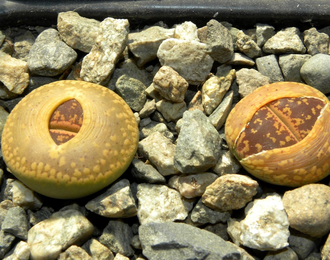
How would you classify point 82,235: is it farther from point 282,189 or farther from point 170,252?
point 282,189

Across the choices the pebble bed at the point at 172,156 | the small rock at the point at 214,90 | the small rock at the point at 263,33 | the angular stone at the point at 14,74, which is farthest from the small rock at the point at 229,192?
the angular stone at the point at 14,74

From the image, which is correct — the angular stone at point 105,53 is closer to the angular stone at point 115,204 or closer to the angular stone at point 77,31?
the angular stone at point 77,31

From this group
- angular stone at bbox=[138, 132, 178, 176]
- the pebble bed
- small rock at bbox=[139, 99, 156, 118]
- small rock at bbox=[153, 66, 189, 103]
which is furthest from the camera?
small rock at bbox=[139, 99, 156, 118]

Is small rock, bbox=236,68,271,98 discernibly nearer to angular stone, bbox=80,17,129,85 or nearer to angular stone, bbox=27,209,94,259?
angular stone, bbox=80,17,129,85

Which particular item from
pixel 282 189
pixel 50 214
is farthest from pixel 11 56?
pixel 282 189

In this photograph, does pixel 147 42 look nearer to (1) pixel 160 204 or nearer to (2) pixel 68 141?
(2) pixel 68 141

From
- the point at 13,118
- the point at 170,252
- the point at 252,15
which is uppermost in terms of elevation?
the point at 252,15

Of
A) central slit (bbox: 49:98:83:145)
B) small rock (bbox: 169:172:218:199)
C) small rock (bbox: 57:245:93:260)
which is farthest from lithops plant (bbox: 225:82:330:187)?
small rock (bbox: 57:245:93:260)
